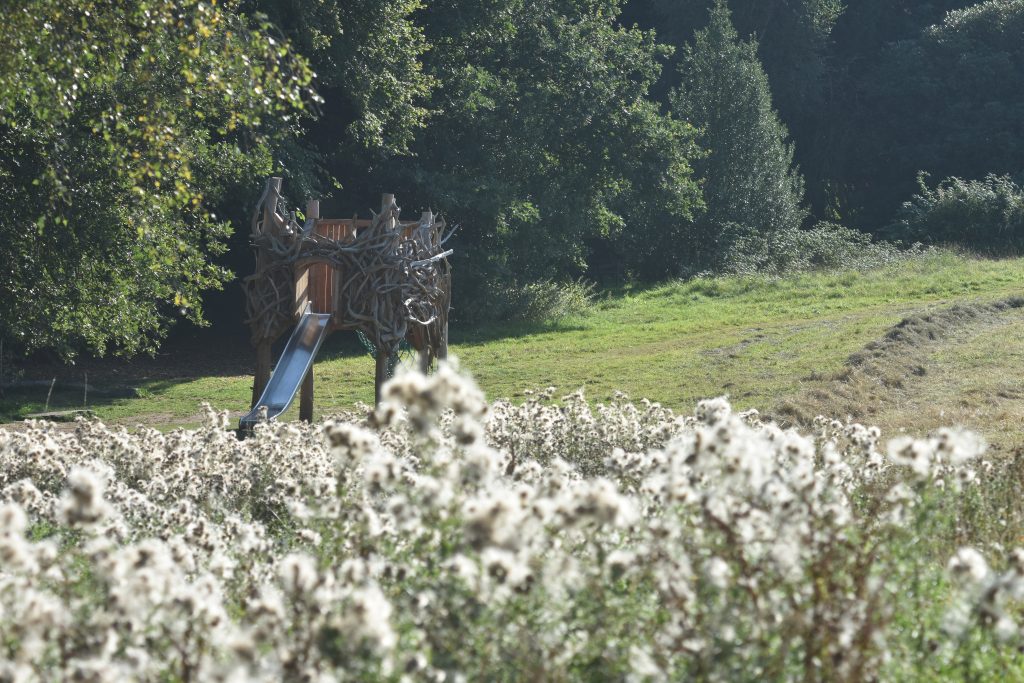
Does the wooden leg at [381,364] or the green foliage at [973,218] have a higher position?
the green foliage at [973,218]

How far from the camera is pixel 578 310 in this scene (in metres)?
28.0

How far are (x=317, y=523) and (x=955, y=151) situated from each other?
145 feet

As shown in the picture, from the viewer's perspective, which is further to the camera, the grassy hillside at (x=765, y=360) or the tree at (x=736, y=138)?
the tree at (x=736, y=138)

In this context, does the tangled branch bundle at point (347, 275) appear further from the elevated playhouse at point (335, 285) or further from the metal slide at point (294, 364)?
the metal slide at point (294, 364)

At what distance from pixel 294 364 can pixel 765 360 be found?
677cm

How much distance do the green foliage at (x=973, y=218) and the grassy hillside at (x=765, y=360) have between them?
282 inches

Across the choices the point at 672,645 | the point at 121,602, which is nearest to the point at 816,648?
the point at 672,645

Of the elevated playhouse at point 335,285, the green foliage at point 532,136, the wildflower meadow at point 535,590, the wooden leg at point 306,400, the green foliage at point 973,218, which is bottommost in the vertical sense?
the wooden leg at point 306,400

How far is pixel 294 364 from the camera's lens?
541 inches

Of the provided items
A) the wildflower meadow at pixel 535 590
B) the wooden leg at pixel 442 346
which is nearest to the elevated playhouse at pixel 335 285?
the wooden leg at pixel 442 346

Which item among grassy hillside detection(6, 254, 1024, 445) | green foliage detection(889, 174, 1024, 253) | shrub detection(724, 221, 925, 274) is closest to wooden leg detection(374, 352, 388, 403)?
grassy hillside detection(6, 254, 1024, 445)

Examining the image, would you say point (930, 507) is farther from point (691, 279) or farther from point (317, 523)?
point (691, 279)

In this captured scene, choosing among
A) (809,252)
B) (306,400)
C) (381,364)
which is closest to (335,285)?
(381,364)

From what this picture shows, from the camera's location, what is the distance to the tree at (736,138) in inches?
1475
